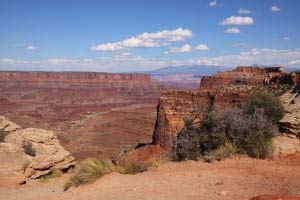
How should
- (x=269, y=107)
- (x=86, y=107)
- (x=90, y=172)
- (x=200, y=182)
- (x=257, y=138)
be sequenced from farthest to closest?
(x=86, y=107) → (x=269, y=107) → (x=257, y=138) → (x=90, y=172) → (x=200, y=182)

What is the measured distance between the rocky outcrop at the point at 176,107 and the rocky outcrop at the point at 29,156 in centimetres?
1598

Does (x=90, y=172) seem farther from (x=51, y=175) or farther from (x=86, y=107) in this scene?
(x=86, y=107)

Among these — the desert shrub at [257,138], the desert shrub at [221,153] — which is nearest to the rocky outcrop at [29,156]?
the desert shrub at [221,153]

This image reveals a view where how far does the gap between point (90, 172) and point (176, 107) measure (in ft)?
90.8

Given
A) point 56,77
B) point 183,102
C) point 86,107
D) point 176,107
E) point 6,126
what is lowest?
point 86,107

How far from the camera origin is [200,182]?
880 centimetres

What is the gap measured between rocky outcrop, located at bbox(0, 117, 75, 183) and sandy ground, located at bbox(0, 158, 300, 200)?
23.3 feet

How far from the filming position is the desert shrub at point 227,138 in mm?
10703

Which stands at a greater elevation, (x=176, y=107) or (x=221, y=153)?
(x=221, y=153)

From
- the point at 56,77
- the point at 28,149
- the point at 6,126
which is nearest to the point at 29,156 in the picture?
the point at 28,149

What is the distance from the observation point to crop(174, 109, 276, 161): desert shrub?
10.7m

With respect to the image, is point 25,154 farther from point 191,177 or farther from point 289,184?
point 289,184

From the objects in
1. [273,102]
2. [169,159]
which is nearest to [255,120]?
[273,102]

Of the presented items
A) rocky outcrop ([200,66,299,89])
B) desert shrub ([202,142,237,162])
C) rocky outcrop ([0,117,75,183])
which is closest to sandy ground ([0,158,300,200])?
desert shrub ([202,142,237,162])
